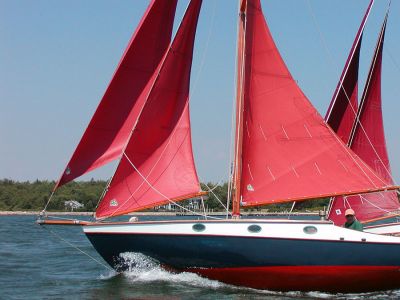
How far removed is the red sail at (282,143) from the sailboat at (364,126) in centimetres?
497

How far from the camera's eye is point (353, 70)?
2972 centimetres

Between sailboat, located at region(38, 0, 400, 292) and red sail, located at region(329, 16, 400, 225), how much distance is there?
519 cm

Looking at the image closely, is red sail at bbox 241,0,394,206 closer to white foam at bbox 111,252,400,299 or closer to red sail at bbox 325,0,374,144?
white foam at bbox 111,252,400,299

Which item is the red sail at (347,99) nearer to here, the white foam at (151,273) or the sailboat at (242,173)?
the sailboat at (242,173)

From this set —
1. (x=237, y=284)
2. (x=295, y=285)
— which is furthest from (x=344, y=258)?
(x=237, y=284)

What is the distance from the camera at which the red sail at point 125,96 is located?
2269cm

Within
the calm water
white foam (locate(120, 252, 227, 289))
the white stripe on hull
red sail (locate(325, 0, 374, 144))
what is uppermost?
red sail (locate(325, 0, 374, 144))

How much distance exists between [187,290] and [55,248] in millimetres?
21072

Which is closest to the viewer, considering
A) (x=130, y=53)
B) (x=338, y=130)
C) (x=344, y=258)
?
(x=344, y=258)

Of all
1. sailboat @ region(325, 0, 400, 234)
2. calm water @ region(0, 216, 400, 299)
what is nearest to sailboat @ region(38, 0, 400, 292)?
calm water @ region(0, 216, 400, 299)

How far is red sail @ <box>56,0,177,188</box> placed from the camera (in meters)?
22.7

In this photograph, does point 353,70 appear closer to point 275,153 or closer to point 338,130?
point 338,130

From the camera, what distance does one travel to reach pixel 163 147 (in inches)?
934

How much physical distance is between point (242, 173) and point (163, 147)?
278 centimetres
